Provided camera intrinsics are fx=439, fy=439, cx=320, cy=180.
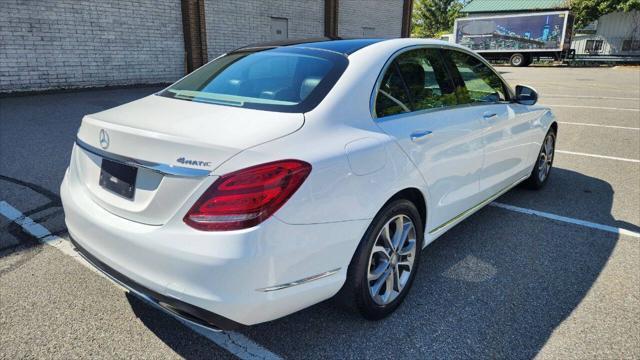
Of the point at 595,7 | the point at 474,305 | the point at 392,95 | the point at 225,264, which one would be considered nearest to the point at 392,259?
the point at 474,305

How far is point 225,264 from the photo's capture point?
1.80 meters

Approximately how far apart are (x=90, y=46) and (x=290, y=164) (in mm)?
12460

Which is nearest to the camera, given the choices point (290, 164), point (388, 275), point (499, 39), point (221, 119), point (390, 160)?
point (290, 164)

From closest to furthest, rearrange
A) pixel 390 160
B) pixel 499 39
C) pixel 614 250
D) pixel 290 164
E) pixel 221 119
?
pixel 290 164 < pixel 221 119 < pixel 390 160 < pixel 614 250 < pixel 499 39

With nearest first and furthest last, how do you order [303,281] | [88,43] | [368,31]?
[303,281], [88,43], [368,31]

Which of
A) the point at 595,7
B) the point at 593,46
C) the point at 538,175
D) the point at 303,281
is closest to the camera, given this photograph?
the point at 303,281

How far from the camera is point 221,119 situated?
7.10 ft

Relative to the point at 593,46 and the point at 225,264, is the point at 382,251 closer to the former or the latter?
the point at 225,264

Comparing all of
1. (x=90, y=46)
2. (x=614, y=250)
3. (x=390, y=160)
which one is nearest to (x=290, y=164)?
(x=390, y=160)

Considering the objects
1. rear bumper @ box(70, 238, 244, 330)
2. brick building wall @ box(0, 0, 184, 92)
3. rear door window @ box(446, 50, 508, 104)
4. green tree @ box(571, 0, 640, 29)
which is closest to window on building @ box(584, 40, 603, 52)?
green tree @ box(571, 0, 640, 29)

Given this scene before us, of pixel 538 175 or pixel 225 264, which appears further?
pixel 538 175

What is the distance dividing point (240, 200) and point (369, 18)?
20.8 m

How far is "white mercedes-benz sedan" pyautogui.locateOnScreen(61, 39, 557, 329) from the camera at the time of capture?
185cm

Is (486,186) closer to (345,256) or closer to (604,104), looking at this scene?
(345,256)
